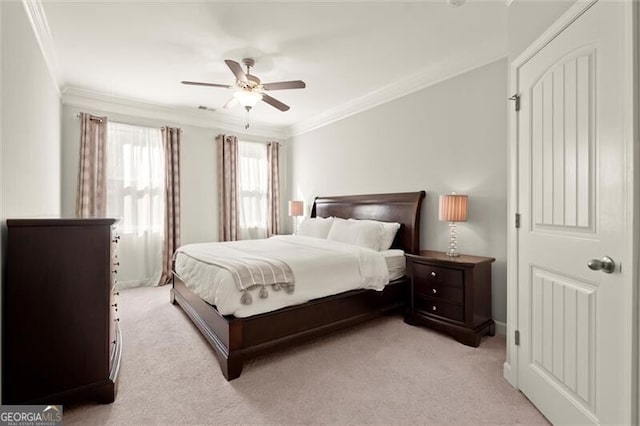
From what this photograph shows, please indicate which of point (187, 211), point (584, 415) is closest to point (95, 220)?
point (584, 415)

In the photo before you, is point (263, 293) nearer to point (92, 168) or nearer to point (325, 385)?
point (325, 385)

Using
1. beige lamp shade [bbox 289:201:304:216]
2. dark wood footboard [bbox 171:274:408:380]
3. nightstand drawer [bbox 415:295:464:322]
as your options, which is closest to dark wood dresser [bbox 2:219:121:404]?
dark wood footboard [bbox 171:274:408:380]

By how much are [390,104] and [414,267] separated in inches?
88.6

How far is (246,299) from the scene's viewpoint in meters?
2.22

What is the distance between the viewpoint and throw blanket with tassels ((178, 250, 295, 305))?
7.34 ft

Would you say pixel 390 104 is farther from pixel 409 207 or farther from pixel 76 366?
pixel 76 366

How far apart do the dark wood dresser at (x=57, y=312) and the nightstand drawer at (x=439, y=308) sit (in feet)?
8.64

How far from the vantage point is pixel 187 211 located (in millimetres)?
5109

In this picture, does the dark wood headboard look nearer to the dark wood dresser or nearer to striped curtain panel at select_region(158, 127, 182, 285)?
striped curtain panel at select_region(158, 127, 182, 285)

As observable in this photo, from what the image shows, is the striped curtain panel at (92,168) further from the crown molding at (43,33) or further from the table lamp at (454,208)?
the table lamp at (454,208)

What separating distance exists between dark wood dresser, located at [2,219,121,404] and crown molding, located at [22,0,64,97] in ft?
5.78

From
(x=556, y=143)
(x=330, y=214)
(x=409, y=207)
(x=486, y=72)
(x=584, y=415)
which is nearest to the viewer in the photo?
(x=584, y=415)

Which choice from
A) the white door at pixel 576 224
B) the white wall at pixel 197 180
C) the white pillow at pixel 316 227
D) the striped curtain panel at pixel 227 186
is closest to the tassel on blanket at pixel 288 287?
the white door at pixel 576 224

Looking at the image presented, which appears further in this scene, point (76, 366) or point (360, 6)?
point (360, 6)
